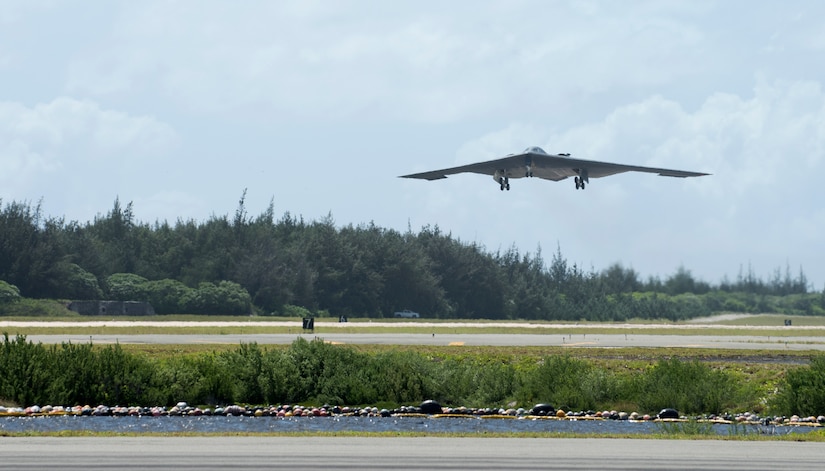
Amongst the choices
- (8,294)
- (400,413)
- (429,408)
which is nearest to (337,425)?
(400,413)

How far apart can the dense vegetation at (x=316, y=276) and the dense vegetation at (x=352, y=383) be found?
63.6m

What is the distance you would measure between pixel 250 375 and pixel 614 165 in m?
32.4

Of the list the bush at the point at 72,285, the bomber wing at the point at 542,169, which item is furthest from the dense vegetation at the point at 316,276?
the bomber wing at the point at 542,169

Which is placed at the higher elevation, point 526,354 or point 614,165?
point 614,165

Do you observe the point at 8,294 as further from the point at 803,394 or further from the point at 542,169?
the point at 803,394

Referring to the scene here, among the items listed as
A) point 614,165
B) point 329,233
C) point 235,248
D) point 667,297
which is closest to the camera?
point 614,165

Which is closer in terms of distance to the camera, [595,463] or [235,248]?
[595,463]

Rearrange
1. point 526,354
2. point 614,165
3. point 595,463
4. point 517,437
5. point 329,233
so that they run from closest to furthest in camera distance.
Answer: point 595,463
point 517,437
point 526,354
point 614,165
point 329,233

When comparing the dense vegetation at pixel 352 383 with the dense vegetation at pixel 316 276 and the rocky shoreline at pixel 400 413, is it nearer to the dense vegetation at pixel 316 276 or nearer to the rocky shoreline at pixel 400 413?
the rocky shoreline at pixel 400 413

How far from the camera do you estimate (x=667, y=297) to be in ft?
324

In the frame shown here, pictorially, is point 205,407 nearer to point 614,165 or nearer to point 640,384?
point 640,384

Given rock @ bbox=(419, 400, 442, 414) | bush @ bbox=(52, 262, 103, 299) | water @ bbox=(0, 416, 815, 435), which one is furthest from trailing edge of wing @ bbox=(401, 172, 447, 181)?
bush @ bbox=(52, 262, 103, 299)

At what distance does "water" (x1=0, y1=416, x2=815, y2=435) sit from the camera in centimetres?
2203

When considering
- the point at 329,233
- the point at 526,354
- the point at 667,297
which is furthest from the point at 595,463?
the point at 329,233
